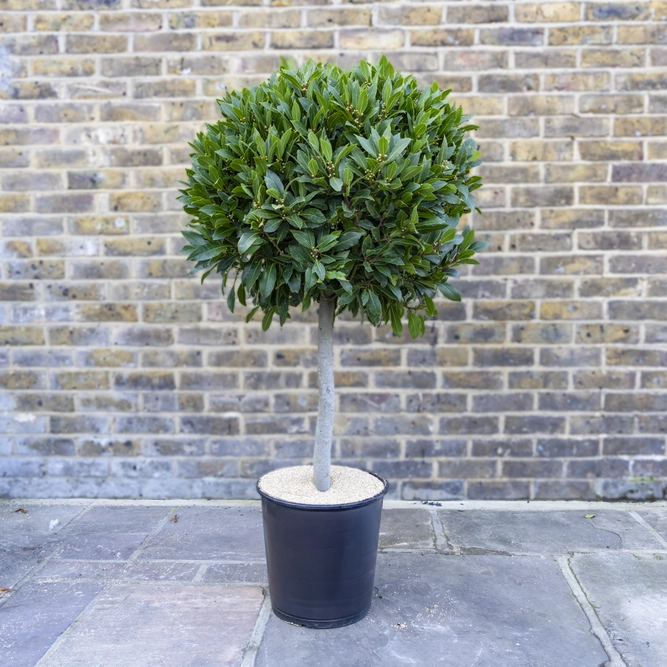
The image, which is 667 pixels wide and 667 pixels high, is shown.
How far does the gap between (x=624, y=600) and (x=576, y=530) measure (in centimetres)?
69

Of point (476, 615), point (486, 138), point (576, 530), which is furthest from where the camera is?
point (486, 138)

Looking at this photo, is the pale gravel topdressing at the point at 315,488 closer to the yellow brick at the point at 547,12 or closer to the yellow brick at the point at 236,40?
the yellow brick at the point at 236,40

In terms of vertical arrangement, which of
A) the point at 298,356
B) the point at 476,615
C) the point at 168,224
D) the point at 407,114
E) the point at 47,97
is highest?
the point at 47,97

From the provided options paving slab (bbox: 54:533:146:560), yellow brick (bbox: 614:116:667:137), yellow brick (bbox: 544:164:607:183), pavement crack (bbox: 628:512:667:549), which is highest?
yellow brick (bbox: 614:116:667:137)

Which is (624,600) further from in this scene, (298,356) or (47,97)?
(47,97)

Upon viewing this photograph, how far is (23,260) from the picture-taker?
3.73 meters

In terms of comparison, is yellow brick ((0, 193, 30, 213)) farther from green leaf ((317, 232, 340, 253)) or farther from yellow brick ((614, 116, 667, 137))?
yellow brick ((614, 116, 667, 137))

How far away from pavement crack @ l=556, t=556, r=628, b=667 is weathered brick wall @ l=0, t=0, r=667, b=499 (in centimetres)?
79

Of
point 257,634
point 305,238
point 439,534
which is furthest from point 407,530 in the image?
point 305,238

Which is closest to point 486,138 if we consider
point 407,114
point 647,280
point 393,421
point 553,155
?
point 553,155

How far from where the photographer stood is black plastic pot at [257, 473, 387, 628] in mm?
2414

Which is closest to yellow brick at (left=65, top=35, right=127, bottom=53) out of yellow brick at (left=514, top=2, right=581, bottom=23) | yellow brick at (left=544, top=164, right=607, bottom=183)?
yellow brick at (left=514, top=2, right=581, bottom=23)

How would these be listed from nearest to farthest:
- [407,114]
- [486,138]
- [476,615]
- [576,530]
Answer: [407,114], [476,615], [576,530], [486,138]

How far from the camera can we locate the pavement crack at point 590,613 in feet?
7.45
